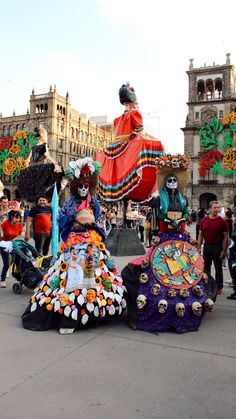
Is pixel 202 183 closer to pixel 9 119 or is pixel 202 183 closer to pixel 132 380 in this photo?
pixel 9 119

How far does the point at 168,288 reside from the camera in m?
4.67

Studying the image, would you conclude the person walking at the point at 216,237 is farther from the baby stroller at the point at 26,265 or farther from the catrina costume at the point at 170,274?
the baby stroller at the point at 26,265

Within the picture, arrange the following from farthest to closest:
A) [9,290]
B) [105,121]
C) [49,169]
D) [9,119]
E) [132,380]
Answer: [105,121] < [9,119] < [49,169] < [9,290] < [132,380]

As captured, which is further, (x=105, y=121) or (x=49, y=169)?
(x=105, y=121)

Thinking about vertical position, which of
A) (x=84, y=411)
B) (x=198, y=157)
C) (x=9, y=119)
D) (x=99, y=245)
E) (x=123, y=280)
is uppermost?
(x=9, y=119)

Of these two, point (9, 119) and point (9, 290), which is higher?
point (9, 119)

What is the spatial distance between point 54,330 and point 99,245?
1.20 m

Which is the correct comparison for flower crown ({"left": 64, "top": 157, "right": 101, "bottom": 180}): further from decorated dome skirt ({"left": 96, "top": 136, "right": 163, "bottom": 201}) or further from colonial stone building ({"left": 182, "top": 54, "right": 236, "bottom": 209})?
colonial stone building ({"left": 182, "top": 54, "right": 236, "bottom": 209})

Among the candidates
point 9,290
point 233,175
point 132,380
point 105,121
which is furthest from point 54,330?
point 105,121

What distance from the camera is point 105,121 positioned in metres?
75.8

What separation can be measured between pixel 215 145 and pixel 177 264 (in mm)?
38948

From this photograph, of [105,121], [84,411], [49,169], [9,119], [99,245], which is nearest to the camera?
[84,411]

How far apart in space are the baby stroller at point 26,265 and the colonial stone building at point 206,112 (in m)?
38.2

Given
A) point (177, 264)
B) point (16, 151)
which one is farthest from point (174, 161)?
point (16, 151)
